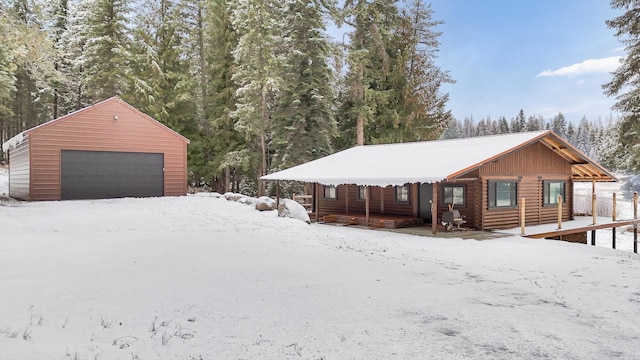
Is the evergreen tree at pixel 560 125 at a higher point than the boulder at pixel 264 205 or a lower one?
higher

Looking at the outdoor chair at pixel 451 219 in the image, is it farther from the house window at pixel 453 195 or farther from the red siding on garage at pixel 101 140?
the red siding on garage at pixel 101 140

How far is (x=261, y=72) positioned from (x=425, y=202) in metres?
13.3

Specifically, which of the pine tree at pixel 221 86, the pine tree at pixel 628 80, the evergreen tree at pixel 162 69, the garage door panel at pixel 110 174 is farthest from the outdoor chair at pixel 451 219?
the evergreen tree at pixel 162 69

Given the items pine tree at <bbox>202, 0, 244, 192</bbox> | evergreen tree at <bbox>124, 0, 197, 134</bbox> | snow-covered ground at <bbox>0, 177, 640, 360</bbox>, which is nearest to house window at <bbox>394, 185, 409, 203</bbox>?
snow-covered ground at <bbox>0, 177, 640, 360</bbox>

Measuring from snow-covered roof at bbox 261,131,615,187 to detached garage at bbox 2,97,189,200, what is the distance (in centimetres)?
551

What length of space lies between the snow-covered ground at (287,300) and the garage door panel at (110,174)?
9.02 m

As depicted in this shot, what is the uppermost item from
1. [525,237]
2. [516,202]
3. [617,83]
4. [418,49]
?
[418,49]

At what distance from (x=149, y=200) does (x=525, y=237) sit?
15211 mm

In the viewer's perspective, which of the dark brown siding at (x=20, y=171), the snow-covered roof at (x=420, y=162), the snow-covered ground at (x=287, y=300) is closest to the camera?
the snow-covered ground at (x=287, y=300)

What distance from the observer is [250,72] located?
2544 cm

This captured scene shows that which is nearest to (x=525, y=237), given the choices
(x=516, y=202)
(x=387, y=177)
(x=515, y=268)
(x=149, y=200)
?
(x=516, y=202)

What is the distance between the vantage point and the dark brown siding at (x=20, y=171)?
17.9m

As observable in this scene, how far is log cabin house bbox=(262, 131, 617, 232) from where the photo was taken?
15.3 metres

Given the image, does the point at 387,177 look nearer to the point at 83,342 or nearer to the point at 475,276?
the point at 475,276
